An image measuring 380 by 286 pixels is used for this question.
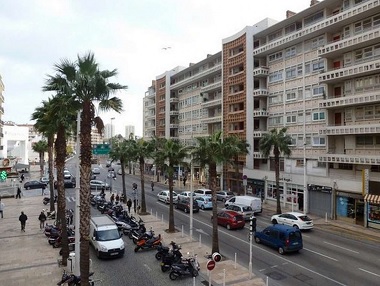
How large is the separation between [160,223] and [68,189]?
31.7 meters

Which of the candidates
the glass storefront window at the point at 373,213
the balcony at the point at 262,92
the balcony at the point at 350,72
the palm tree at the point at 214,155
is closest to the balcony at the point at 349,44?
the balcony at the point at 350,72

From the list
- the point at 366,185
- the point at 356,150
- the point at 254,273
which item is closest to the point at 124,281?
the point at 254,273

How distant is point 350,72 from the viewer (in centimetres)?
3384

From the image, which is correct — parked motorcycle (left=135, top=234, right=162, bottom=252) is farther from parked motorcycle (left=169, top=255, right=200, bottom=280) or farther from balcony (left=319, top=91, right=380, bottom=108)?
balcony (left=319, top=91, right=380, bottom=108)

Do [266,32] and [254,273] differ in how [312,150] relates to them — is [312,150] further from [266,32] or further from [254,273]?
[254,273]

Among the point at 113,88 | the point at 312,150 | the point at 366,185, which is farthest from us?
the point at 312,150

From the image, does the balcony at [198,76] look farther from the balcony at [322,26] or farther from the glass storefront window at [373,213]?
the glass storefront window at [373,213]

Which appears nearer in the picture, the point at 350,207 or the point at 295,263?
the point at 295,263

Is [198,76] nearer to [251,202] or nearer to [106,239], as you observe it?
[251,202]

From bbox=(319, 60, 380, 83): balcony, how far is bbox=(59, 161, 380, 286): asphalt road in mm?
16437

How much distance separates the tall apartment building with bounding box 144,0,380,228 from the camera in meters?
32.7

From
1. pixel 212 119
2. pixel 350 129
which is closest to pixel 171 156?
pixel 350 129

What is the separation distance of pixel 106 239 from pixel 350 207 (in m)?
25.4

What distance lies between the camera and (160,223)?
3142 cm
